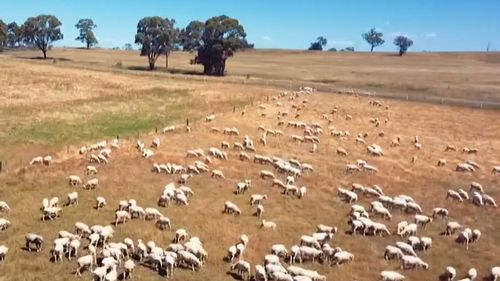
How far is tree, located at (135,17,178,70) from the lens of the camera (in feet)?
346

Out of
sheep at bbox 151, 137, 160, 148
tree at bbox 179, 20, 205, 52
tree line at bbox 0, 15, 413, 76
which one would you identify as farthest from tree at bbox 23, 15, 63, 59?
sheep at bbox 151, 137, 160, 148

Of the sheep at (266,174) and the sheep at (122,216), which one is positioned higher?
the sheep at (266,174)

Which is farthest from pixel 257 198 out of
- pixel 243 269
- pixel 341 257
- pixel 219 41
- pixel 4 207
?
pixel 219 41

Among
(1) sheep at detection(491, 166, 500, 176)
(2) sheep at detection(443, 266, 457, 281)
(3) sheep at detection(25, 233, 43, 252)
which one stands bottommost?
(2) sheep at detection(443, 266, 457, 281)

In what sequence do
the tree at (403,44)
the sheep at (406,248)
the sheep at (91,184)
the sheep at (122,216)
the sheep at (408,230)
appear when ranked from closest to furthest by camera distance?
the sheep at (406,248) → the sheep at (122,216) → the sheep at (408,230) → the sheep at (91,184) → the tree at (403,44)

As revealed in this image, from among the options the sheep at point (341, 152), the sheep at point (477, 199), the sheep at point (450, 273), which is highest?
the sheep at point (341, 152)

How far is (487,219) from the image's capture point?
25.9m

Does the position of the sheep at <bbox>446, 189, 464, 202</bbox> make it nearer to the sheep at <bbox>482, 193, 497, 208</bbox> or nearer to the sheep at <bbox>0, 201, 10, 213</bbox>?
the sheep at <bbox>482, 193, 497, 208</bbox>

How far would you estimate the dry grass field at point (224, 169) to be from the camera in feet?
69.5

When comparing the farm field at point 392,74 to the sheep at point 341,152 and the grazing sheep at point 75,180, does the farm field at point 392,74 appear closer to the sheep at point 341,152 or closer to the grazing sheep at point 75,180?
the sheep at point 341,152

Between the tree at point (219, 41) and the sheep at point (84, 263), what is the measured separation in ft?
260

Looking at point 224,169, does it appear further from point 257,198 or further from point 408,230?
point 408,230

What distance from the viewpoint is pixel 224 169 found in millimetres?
31422

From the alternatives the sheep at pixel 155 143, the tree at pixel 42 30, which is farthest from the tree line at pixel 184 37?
the sheep at pixel 155 143
